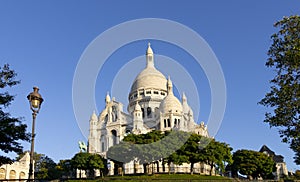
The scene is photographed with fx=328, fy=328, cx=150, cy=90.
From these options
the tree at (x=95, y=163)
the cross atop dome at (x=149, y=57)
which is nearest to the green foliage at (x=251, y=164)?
the tree at (x=95, y=163)

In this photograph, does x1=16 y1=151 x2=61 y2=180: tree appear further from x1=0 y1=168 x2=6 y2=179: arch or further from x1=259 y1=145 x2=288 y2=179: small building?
x1=259 y1=145 x2=288 y2=179: small building

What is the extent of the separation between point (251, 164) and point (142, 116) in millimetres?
35205

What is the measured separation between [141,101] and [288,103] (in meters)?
76.6

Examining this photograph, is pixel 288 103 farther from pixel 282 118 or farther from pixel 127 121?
pixel 127 121

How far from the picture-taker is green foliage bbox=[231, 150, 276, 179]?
2434 inches

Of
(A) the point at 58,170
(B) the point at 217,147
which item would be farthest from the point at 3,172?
(B) the point at 217,147

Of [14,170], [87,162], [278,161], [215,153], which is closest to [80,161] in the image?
[87,162]

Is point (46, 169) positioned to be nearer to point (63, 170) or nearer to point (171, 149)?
point (63, 170)

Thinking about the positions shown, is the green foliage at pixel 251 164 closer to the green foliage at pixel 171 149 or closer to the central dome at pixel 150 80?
the green foliage at pixel 171 149

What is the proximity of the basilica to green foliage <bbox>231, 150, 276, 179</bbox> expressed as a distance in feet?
49.4

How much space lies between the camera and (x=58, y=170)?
263 ft

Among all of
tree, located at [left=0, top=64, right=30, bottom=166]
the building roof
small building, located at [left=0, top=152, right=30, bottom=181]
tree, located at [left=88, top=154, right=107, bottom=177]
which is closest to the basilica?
tree, located at [left=88, top=154, right=107, bottom=177]

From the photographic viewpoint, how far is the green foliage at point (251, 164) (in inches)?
2434

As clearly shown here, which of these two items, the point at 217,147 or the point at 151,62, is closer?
the point at 217,147
